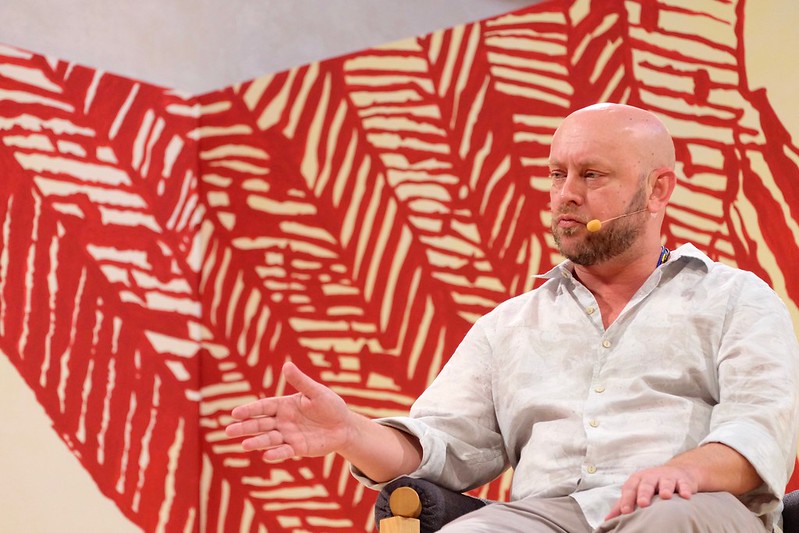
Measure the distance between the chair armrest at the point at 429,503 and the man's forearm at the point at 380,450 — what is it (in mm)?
47

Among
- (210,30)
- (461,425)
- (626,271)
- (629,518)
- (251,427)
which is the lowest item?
(629,518)

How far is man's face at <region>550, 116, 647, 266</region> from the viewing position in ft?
6.88

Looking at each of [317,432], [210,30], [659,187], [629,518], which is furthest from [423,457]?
[210,30]

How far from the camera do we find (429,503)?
6.25 feet

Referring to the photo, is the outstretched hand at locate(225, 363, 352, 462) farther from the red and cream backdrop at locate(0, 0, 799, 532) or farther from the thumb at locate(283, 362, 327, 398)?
the red and cream backdrop at locate(0, 0, 799, 532)

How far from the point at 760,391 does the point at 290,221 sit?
2.65 meters

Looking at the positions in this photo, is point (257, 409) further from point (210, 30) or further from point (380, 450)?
point (210, 30)

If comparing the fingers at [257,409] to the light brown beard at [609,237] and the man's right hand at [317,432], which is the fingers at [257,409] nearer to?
the man's right hand at [317,432]

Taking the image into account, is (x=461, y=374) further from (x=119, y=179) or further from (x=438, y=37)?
(x=119, y=179)

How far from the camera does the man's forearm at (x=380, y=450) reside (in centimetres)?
193

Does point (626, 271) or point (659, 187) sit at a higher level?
point (659, 187)

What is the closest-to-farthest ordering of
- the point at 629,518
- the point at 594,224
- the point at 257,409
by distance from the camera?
the point at 629,518, the point at 257,409, the point at 594,224

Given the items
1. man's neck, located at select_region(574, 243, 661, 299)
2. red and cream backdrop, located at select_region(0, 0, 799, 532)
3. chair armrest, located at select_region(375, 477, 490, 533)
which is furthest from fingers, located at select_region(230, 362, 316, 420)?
red and cream backdrop, located at select_region(0, 0, 799, 532)

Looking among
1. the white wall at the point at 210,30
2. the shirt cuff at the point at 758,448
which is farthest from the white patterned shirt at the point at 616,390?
the white wall at the point at 210,30
